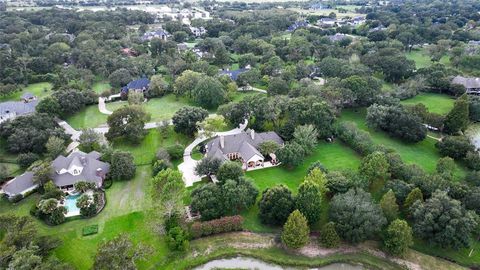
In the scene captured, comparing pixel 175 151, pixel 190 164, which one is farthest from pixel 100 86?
pixel 190 164

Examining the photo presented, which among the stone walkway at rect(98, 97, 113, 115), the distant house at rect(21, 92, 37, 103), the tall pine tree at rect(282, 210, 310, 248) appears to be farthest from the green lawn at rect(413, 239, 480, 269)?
the distant house at rect(21, 92, 37, 103)

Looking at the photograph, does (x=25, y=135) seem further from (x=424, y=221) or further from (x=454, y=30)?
(x=454, y=30)

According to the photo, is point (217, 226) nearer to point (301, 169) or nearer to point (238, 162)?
point (238, 162)

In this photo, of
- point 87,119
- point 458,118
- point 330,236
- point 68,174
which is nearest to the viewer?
point 330,236

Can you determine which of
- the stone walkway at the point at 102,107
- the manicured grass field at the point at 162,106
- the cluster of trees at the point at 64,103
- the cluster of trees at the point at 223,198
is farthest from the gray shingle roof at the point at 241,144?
the cluster of trees at the point at 64,103

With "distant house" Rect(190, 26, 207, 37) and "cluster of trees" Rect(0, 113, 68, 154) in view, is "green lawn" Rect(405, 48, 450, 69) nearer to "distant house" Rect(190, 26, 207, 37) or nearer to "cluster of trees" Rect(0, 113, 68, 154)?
"distant house" Rect(190, 26, 207, 37)
